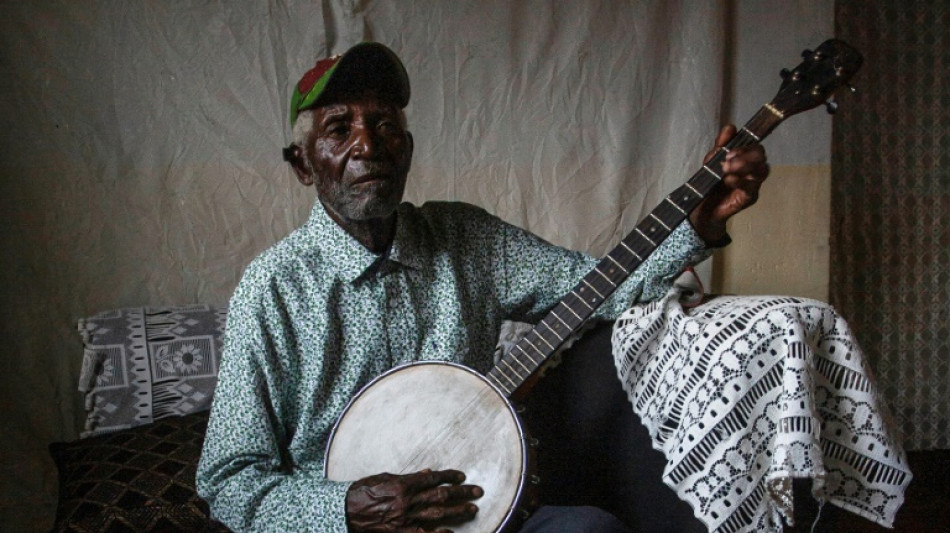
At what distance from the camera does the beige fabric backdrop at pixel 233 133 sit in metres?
2.02

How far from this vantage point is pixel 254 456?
1.26 metres

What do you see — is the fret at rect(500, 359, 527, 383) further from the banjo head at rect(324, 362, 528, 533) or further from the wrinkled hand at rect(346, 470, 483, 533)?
the wrinkled hand at rect(346, 470, 483, 533)

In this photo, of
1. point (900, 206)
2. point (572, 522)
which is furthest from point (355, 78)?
point (900, 206)

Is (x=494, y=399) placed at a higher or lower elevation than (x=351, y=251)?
lower

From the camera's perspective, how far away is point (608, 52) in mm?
2320

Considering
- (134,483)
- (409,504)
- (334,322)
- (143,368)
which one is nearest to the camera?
(409,504)

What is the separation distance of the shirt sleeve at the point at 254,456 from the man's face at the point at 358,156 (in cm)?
24

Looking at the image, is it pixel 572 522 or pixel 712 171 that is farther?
pixel 712 171

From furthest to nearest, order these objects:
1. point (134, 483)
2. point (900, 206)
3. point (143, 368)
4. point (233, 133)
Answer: point (900, 206) < point (233, 133) < point (143, 368) < point (134, 483)

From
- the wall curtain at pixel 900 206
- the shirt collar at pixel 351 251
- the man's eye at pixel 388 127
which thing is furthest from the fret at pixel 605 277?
the wall curtain at pixel 900 206

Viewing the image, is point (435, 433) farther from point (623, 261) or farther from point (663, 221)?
point (663, 221)

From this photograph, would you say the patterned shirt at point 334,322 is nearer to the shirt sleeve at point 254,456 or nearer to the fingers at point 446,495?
the shirt sleeve at point 254,456

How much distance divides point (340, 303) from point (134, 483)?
2.08ft

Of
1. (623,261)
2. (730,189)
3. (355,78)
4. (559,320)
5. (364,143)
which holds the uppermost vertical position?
(355,78)
